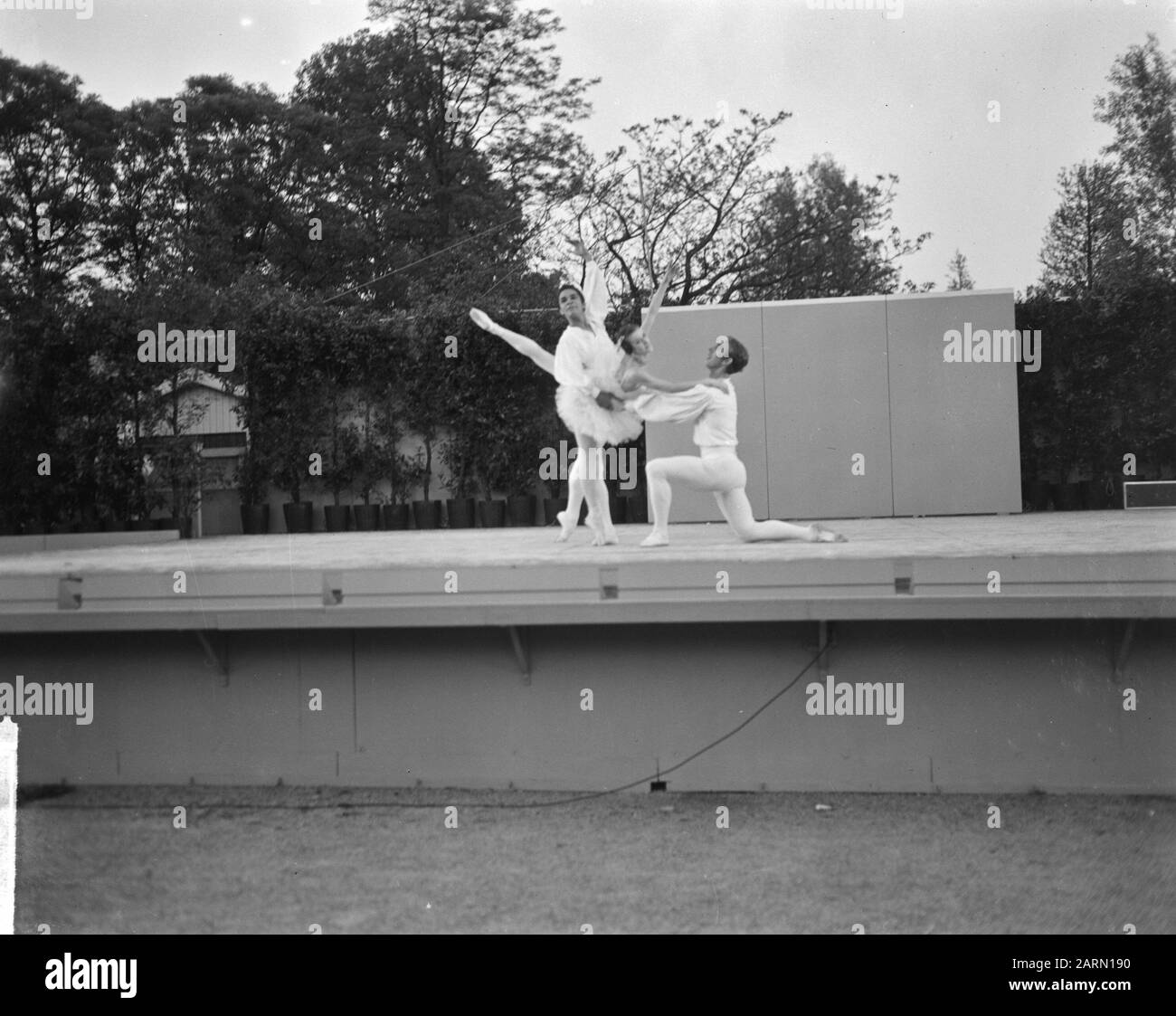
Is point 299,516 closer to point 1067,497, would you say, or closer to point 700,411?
point 700,411

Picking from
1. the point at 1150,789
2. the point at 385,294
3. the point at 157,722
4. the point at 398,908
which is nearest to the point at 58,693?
the point at 157,722

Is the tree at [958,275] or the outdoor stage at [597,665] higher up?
the tree at [958,275]

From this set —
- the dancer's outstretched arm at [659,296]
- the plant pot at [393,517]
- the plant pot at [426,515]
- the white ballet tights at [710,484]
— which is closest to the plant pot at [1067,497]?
the white ballet tights at [710,484]

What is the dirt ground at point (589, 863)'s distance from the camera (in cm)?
373

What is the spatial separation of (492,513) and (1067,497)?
8.72 ft

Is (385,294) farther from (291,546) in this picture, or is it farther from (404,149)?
(291,546)

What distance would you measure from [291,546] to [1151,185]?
3971 mm

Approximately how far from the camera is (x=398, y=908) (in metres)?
3.82

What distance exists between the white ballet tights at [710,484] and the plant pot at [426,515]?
98 cm

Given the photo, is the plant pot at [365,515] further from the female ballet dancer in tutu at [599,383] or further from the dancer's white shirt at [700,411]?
the dancer's white shirt at [700,411]

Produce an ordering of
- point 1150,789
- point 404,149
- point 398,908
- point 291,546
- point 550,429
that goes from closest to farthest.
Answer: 1. point 398,908
2. point 1150,789
3. point 291,546
4. point 404,149
5. point 550,429

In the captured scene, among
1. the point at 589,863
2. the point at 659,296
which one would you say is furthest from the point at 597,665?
the point at 659,296

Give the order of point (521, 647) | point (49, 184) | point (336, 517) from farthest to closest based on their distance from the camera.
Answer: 1. point (336, 517)
2. point (49, 184)
3. point (521, 647)

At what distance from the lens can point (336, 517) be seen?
5.05 m
